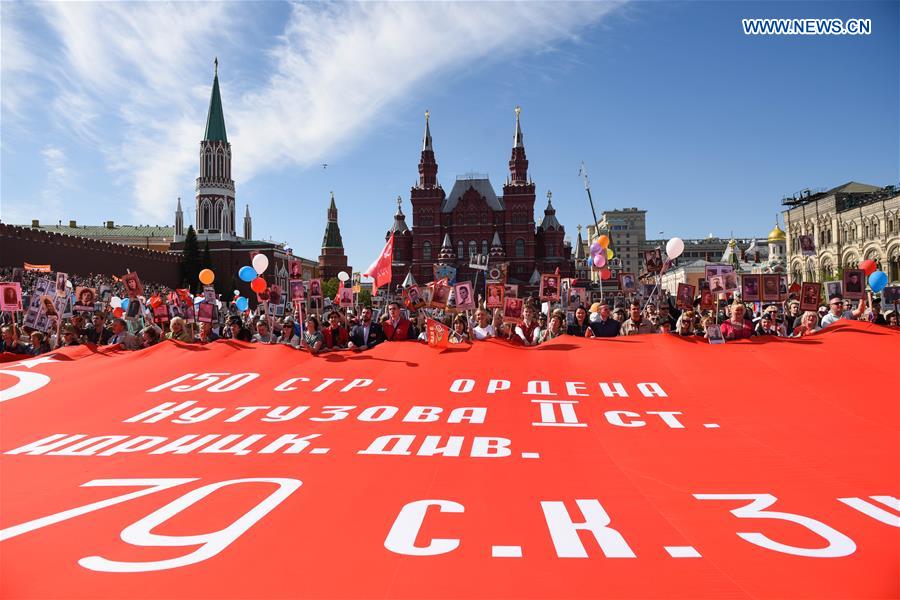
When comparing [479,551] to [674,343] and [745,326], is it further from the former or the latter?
[745,326]

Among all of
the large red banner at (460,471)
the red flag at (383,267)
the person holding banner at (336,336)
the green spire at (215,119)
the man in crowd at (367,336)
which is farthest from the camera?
the green spire at (215,119)

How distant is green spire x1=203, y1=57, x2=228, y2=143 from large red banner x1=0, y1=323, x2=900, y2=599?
121 m

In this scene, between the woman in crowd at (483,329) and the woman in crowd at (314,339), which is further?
the woman in crowd at (483,329)

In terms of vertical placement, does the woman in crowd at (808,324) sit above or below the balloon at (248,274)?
below

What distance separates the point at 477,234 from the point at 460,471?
273 ft

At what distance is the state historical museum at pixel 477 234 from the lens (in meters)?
86.2

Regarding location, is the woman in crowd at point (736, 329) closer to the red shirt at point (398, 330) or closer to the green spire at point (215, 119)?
the red shirt at point (398, 330)

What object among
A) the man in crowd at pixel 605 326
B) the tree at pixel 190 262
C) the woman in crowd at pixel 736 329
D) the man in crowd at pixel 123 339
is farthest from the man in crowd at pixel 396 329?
the tree at pixel 190 262

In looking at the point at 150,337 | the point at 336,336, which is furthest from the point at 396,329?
the point at 150,337

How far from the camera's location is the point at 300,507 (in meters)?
4.66

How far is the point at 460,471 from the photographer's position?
543cm

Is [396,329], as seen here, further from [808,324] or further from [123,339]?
[808,324]

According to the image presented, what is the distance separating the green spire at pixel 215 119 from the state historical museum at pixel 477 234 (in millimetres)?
50834

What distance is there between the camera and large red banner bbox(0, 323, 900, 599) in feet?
12.2
